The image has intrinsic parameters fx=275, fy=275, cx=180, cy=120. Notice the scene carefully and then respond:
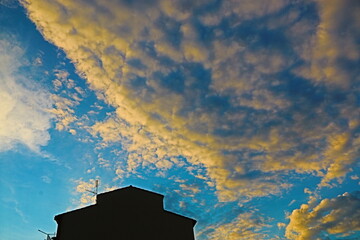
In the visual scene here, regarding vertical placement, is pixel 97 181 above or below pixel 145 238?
above

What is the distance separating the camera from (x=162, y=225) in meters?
25.3

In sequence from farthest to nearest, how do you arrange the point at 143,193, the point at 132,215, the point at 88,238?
the point at 143,193, the point at 132,215, the point at 88,238

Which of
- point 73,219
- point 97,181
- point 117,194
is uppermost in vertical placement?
point 97,181

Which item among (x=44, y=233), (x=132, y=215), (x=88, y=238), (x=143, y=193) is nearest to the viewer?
(x=88, y=238)

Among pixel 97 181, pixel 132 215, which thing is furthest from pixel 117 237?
pixel 97 181

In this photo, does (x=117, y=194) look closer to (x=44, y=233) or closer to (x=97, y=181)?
(x=97, y=181)

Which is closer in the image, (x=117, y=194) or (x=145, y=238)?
(x=145, y=238)

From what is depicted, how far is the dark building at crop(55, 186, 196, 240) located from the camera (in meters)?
23.8

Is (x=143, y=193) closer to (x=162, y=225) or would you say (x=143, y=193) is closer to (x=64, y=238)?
(x=162, y=225)

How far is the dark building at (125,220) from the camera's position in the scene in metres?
23.8

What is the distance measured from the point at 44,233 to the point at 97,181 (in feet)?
25.9

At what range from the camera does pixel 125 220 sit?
24516mm

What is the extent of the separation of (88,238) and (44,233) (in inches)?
422

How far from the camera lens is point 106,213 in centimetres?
2478
